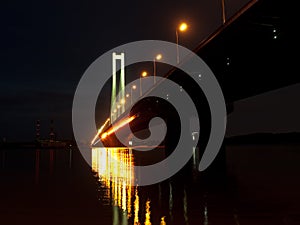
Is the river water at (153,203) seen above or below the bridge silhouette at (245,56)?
below

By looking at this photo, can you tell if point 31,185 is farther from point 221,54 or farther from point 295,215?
point 295,215

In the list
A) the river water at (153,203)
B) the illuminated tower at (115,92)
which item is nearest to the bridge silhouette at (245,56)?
the river water at (153,203)

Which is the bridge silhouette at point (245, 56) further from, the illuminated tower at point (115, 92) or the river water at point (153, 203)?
the illuminated tower at point (115, 92)

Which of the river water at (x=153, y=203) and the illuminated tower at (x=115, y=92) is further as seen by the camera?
the illuminated tower at (x=115, y=92)

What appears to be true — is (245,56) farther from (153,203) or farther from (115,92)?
(115,92)

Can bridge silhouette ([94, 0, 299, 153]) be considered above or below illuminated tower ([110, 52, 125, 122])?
below

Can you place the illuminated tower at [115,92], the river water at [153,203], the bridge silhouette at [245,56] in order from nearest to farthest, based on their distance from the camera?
the river water at [153,203] → the bridge silhouette at [245,56] → the illuminated tower at [115,92]

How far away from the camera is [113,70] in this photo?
136375 millimetres

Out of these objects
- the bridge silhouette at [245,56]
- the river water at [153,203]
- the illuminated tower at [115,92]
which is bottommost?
the river water at [153,203]

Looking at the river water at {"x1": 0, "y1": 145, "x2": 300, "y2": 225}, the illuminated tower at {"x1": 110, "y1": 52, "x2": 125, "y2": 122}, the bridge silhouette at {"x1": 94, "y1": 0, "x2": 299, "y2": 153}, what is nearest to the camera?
the river water at {"x1": 0, "y1": 145, "x2": 300, "y2": 225}

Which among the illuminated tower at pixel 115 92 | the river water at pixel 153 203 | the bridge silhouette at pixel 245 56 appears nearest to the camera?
the river water at pixel 153 203

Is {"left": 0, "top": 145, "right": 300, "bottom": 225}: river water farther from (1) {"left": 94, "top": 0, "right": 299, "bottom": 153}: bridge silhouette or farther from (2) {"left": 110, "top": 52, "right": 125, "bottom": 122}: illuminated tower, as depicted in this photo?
(2) {"left": 110, "top": 52, "right": 125, "bottom": 122}: illuminated tower

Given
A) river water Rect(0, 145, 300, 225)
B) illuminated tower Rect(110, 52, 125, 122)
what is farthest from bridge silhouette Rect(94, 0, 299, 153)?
illuminated tower Rect(110, 52, 125, 122)

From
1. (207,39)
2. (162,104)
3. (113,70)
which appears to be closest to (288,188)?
(207,39)
